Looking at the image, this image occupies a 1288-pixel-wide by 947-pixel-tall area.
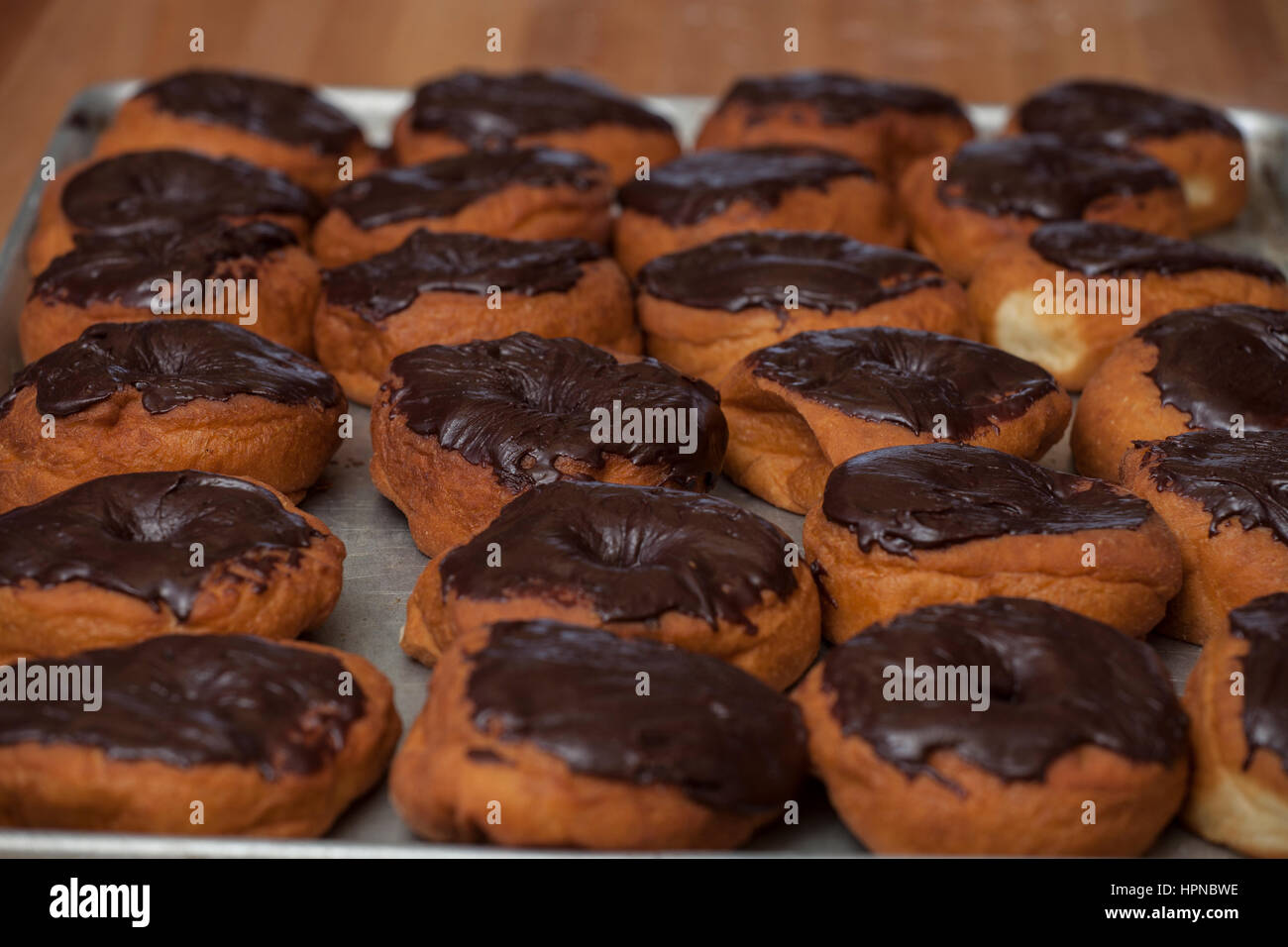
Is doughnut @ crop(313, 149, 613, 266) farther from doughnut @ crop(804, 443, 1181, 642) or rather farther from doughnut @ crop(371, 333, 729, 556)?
doughnut @ crop(804, 443, 1181, 642)

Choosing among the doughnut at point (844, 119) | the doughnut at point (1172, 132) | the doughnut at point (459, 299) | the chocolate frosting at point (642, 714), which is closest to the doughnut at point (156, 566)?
the chocolate frosting at point (642, 714)

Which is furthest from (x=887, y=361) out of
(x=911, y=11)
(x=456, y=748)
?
(x=911, y=11)

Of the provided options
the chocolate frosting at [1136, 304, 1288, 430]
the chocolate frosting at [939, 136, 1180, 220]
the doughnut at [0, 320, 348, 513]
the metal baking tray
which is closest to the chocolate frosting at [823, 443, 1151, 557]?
the metal baking tray

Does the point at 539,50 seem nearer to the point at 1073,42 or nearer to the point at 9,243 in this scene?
the point at 1073,42

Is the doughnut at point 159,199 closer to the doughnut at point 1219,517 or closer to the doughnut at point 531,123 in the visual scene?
the doughnut at point 531,123

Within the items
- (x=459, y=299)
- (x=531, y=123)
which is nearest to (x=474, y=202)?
(x=459, y=299)
